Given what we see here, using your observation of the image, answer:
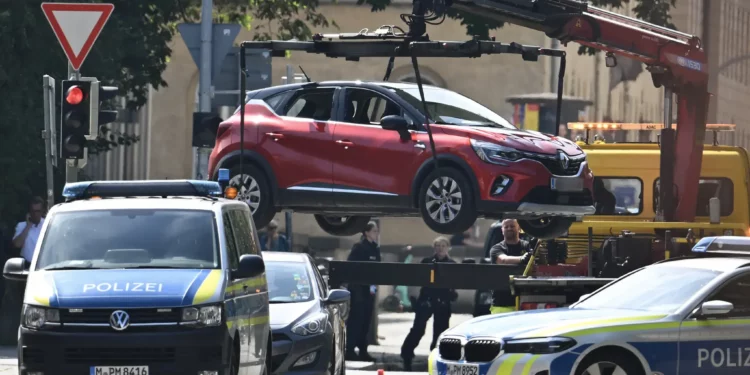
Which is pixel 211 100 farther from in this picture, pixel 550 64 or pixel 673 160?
pixel 550 64

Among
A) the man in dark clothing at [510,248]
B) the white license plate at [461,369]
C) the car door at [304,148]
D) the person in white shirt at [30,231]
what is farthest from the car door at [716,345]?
the person in white shirt at [30,231]

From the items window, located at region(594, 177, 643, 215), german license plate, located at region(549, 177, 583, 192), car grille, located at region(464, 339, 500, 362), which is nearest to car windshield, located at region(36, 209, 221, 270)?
car grille, located at region(464, 339, 500, 362)

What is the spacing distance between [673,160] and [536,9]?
2775mm

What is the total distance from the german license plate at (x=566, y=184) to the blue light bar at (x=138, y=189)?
3991 mm

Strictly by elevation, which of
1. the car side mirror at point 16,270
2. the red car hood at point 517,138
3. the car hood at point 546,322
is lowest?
the car hood at point 546,322

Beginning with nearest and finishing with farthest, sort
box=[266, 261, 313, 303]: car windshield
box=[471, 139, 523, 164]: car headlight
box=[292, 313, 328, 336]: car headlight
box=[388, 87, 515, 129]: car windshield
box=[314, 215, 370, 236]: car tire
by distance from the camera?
box=[292, 313, 328, 336]: car headlight
box=[471, 139, 523, 164]: car headlight
box=[388, 87, 515, 129]: car windshield
box=[266, 261, 313, 303]: car windshield
box=[314, 215, 370, 236]: car tire

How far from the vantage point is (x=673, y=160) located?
877 inches

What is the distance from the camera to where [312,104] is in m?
19.6

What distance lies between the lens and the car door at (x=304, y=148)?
19.2m

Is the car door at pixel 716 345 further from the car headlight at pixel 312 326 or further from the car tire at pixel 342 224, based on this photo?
the car tire at pixel 342 224

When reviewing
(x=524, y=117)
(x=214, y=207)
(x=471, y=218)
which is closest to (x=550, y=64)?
(x=524, y=117)

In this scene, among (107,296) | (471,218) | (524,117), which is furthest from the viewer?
(524,117)

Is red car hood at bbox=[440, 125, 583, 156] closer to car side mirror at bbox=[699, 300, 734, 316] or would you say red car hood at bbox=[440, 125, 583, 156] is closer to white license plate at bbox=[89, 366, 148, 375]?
car side mirror at bbox=[699, 300, 734, 316]

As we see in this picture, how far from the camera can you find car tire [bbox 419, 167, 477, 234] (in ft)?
61.3
